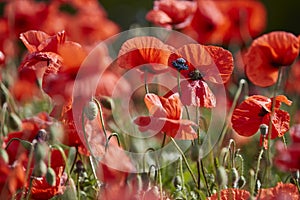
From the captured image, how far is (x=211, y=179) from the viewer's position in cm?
186

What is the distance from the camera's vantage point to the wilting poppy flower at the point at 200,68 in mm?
1642

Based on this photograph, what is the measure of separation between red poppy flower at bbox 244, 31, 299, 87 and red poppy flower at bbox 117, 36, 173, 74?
270 mm

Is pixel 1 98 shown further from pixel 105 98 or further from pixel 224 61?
pixel 224 61

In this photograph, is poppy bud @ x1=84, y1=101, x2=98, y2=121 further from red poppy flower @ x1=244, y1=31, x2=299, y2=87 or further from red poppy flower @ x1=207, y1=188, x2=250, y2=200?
red poppy flower @ x1=244, y1=31, x2=299, y2=87

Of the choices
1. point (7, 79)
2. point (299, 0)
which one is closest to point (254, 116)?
point (7, 79)

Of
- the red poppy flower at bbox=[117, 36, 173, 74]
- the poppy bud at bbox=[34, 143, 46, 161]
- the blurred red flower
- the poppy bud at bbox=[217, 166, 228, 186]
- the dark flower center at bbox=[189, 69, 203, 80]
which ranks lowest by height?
the blurred red flower

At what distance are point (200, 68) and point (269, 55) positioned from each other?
271mm

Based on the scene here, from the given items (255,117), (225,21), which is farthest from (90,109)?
(225,21)

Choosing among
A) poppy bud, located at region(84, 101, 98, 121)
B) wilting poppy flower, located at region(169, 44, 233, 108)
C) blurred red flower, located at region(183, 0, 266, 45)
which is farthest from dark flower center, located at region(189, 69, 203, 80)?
blurred red flower, located at region(183, 0, 266, 45)

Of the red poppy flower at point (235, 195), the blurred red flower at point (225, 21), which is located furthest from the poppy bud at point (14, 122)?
the blurred red flower at point (225, 21)

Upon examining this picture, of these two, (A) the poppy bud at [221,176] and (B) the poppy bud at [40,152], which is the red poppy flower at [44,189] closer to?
(B) the poppy bud at [40,152]

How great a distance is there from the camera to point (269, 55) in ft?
6.27

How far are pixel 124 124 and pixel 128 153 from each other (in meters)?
0.32

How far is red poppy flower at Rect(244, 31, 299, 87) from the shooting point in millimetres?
1857
